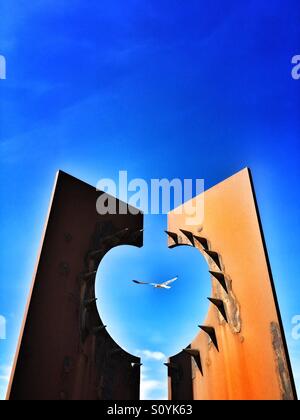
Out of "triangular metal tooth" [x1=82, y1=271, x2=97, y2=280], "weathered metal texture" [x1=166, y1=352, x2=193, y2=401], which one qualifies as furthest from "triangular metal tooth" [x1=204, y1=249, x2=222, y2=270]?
"triangular metal tooth" [x1=82, y1=271, x2=97, y2=280]

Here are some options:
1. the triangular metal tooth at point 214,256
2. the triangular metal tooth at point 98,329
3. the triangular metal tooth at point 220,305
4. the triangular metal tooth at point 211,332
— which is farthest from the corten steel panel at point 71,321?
the triangular metal tooth at point 220,305

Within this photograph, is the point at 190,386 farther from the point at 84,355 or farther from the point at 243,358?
the point at 84,355

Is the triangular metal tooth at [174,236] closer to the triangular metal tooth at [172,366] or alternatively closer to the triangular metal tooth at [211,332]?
the triangular metal tooth at [211,332]

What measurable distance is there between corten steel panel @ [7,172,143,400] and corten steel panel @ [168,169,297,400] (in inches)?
98.6

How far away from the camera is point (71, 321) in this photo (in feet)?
31.8

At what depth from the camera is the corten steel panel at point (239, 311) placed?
25.9 ft

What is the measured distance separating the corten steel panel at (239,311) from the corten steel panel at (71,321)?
2.50m

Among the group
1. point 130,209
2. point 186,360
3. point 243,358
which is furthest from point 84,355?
point 130,209

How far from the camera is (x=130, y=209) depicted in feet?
43.6

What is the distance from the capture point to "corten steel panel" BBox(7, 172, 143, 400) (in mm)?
8320

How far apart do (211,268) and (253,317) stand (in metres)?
2.61

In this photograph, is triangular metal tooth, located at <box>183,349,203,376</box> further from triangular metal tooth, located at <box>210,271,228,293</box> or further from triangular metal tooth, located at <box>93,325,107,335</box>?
triangular metal tooth, located at <box>93,325,107,335</box>

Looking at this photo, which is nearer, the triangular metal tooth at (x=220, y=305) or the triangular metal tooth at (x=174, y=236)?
the triangular metal tooth at (x=220, y=305)

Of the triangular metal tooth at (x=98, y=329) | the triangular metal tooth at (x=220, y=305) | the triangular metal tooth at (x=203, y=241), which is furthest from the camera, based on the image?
the triangular metal tooth at (x=203, y=241)
